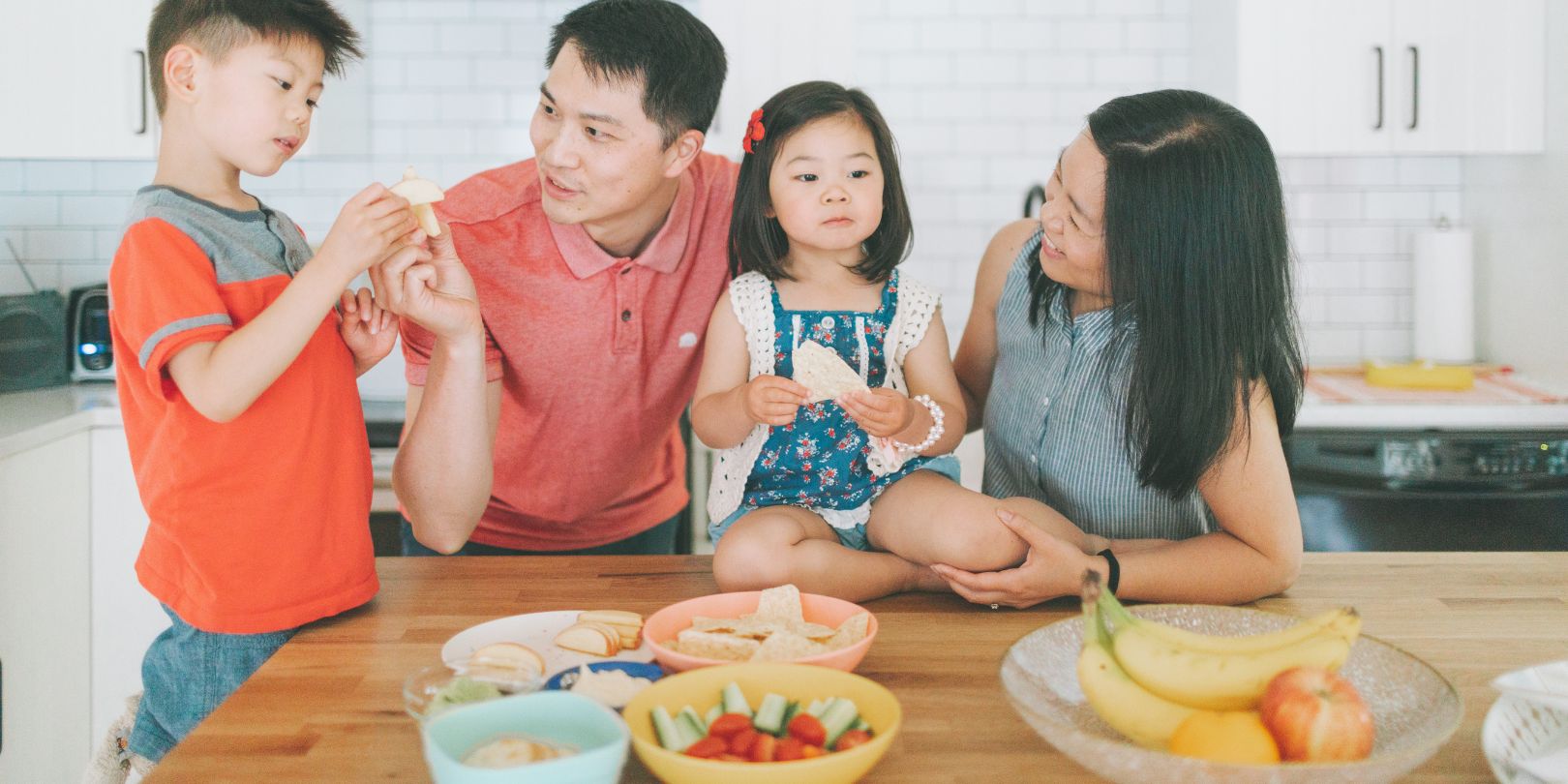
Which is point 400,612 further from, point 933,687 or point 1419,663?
point 1419,663

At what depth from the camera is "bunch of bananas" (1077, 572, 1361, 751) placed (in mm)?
1000

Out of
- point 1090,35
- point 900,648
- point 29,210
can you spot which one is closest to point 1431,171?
point 1090,35

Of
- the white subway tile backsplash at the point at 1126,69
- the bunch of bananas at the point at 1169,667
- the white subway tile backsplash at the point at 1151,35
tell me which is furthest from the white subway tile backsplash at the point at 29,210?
the bunch of bananas at the point at 1169,667

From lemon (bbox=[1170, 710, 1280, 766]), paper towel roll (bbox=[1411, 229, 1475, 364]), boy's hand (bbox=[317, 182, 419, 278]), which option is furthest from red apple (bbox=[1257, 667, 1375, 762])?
paper towel roll (bbox=[1411, 229, 1475, 364])

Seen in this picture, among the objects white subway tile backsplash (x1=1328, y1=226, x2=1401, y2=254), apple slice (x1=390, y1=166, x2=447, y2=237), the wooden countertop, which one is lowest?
the wooden countertop

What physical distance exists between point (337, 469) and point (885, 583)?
0.70 meters

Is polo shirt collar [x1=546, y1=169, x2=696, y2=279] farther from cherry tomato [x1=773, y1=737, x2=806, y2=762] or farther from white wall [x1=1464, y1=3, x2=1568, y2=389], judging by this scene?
white wall [x1=1464, y1=3, x2=1568, y2=389]

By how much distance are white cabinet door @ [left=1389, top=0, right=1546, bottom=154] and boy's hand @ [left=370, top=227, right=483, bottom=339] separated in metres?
2.90

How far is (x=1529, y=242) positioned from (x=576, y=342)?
2858mm

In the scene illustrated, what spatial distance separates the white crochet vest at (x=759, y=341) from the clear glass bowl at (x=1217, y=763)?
31.6 inches

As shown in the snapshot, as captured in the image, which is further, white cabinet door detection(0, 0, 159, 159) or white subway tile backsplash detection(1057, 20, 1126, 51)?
white subway tile backsplash detection(1057, 20, 1126, 51)

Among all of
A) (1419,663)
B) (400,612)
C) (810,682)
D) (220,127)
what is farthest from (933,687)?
(220,127)

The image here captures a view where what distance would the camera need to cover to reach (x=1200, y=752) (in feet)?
3.07

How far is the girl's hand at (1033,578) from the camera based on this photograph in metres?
1.46
